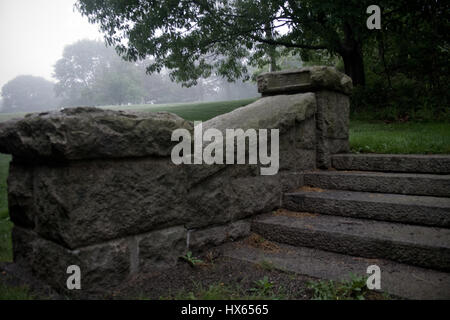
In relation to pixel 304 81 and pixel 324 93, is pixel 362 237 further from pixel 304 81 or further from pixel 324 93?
pixel 304 81

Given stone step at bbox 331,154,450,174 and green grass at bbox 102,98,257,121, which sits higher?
green grass at bbox 102,98,257,121

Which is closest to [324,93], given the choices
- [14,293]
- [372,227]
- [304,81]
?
[304,81]

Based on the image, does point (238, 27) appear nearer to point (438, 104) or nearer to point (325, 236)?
point (438, 104)

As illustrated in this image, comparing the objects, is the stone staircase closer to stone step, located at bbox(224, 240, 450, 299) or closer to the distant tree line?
stone step, located at bbox(224, 240, 450, 299)

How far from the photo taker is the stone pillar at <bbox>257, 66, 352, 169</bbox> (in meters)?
3.76

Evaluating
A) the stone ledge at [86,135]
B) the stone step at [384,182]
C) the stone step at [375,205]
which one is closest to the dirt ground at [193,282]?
the stone ledge at [86,135]

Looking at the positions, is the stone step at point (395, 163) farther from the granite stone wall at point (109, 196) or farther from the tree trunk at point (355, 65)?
the tree trunk at point (355, 65)

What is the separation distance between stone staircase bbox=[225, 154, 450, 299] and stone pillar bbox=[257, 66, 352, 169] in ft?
1.41

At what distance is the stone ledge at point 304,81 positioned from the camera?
371cm

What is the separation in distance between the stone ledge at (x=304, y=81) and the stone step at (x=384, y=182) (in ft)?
3.13

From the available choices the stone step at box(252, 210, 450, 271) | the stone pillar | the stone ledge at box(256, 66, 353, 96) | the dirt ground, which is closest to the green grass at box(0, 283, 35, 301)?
the dirt ground

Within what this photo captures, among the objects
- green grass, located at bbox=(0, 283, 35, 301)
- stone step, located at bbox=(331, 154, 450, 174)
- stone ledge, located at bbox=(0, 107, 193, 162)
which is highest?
stone ledge, located at bbox=(0, 107, 193, 162)

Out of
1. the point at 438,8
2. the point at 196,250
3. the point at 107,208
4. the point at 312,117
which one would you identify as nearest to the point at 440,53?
the point at 438,8

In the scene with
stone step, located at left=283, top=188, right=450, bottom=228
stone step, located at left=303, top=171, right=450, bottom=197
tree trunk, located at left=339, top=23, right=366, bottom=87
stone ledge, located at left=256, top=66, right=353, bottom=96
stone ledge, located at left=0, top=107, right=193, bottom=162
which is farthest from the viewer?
tree trunk, located at left=339, top=23, right=366, bottom=87
